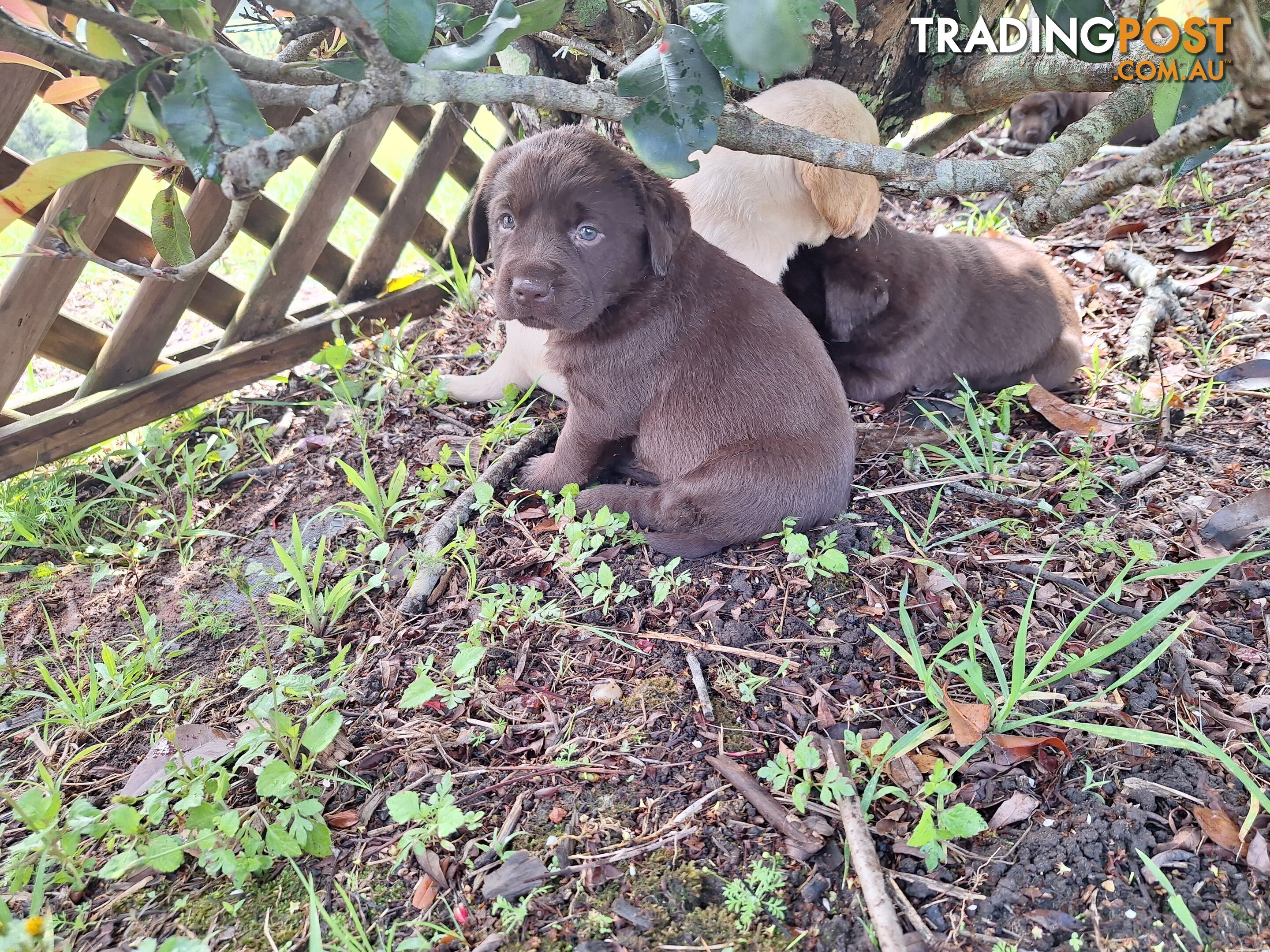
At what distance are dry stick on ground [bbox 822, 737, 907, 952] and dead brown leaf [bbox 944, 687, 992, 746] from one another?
255mm

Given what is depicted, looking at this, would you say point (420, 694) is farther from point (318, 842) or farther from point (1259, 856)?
point (1259, 856)

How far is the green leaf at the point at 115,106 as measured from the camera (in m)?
1.41

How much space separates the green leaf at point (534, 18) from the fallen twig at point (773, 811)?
5.20 feet

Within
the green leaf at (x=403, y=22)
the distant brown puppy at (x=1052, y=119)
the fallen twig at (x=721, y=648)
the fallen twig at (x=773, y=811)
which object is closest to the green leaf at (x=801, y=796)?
the fallen twig at (x=773, y=811)

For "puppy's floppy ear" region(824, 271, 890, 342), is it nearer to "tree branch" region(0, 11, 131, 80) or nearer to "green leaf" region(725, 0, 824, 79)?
"green leaf" region(725, 0, 824, 79)

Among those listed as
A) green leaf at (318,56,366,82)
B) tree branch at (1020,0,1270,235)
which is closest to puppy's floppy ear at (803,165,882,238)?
tree branch at (1020,0,1270,235)

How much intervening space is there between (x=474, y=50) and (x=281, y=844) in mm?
1624

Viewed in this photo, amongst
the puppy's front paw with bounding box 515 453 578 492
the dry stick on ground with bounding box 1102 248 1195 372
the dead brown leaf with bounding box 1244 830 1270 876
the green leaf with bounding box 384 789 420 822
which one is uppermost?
the dry stick on ground with bounding box 1102 248 1195 372

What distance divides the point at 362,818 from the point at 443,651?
484mm

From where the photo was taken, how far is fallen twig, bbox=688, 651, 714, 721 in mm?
1893

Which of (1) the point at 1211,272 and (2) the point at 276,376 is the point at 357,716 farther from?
(1) the point at 1211,272

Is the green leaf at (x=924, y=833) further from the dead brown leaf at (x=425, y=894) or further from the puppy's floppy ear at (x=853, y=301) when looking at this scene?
the puppy's floppy ear at (x=853, y=301)

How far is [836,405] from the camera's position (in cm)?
246

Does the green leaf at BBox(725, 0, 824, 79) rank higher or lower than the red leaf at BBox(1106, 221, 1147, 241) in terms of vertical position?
lower
